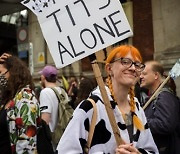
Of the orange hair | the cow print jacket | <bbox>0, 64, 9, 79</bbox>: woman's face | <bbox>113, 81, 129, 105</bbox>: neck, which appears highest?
<bbox>0, 64, 9, 79</bbox>: woman's face

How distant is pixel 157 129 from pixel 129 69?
4.18ft

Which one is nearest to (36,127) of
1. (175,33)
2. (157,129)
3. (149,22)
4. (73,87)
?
(157,129)

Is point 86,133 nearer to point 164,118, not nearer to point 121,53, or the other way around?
point 121,53

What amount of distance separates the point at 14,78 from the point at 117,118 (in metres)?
1.55

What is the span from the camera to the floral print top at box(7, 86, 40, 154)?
3.49m

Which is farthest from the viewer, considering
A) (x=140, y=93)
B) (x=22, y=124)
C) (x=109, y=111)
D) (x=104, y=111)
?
(x=140, y=93)

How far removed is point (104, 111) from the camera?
8.03 ft

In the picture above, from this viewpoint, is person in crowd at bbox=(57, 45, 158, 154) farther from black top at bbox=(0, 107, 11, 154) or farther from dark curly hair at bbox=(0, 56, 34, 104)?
dark curly hair at bbox=(0, 56, 34, 104)

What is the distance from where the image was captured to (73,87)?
8.55 m

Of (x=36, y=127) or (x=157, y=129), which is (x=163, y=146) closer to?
(x=157, y=129)

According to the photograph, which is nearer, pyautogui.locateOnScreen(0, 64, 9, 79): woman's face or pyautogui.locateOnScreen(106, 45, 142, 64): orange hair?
pyautogui.locateOnScreen(106, 45, 142, 64): orange hair

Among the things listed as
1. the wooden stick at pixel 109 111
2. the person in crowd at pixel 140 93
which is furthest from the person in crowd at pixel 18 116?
the person in crowd at pixel 140 93

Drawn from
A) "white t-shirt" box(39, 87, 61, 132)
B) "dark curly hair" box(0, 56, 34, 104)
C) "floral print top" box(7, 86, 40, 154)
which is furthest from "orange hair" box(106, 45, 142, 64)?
"white t-shirt" box(39, 87, 61, 132)

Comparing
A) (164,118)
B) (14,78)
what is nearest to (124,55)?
(164,118)
